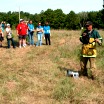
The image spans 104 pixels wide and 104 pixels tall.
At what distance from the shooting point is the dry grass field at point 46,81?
7.12m

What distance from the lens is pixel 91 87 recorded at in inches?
315

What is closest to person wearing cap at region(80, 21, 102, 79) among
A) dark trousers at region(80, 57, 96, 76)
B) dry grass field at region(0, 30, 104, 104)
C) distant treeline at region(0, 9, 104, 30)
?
dark trousers at region(80, 57, 96, 76)

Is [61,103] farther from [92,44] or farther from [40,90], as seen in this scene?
[92,44]

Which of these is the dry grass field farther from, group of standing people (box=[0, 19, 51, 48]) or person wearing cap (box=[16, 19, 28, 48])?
person wearing cap (box=[16, 19, 28, 48])

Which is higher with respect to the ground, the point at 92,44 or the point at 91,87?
the point at 92,44

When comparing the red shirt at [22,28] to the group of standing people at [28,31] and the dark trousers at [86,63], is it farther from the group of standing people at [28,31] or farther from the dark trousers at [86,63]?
the dark trousers at [86,63]

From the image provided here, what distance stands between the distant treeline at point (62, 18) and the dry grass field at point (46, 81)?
4415 cm

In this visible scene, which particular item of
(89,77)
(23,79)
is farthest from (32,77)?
(89,77)

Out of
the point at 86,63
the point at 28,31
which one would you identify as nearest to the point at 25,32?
the point at 28,31

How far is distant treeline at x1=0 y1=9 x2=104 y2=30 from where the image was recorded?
57.8 metres

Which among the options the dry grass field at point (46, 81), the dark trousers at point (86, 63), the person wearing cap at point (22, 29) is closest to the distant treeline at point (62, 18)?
the person wearing cap at point (22, 29)

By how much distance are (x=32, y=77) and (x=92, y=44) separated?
2.19 metres

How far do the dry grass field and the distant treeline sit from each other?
44148 millimetres

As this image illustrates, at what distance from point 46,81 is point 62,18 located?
53443 millimetres
